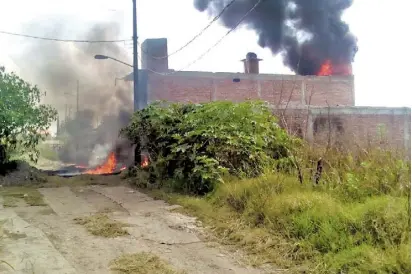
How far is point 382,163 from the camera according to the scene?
4.79 m

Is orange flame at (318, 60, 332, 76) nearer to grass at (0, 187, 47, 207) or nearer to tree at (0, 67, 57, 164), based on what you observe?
tree at (0, 67, 57, 164)

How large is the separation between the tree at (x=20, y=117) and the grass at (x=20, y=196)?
1.80m

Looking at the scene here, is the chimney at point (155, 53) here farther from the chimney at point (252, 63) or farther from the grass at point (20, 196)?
the grass at point (20, 196)

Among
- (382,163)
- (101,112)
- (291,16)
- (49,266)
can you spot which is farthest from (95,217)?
(291,16)

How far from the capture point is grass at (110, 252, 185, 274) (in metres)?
3.33

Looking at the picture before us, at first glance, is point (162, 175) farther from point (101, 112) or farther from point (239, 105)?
point (101, 112)

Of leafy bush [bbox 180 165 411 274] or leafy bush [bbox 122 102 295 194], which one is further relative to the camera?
leafy bush [bbox 122 102 295 194]

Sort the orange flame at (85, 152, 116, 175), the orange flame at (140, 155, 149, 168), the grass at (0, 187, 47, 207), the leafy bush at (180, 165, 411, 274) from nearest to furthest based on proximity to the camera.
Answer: the leafy bush at (180, 165, 411, 274)
the grass at (0, 187, 47, 207)
the orange flame at (140, 155, 149, 168)
the orange flame at (85, 152, 116, 175)

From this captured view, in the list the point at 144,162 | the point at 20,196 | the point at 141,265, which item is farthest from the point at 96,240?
the point at 144,162

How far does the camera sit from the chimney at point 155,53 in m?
26.5

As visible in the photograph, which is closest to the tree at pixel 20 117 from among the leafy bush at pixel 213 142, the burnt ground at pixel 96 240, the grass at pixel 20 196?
the grass at pixel 20 196

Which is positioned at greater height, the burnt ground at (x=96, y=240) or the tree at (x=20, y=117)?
the tree at (x=20, y=117)

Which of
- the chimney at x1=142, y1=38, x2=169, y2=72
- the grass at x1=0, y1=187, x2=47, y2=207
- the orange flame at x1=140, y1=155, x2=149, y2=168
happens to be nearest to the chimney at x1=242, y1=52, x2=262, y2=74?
the chimney at x1=142, y1=38, x2=169, y2=72

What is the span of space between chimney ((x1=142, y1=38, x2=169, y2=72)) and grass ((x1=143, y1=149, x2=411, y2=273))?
862 inches
